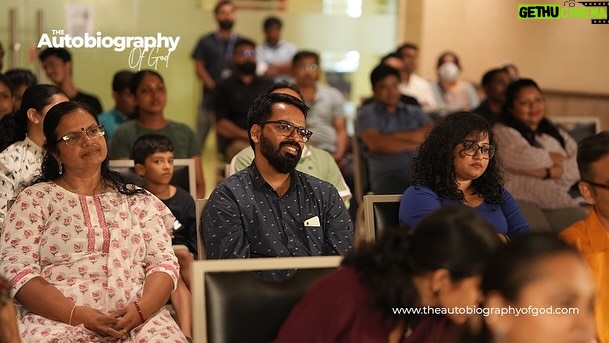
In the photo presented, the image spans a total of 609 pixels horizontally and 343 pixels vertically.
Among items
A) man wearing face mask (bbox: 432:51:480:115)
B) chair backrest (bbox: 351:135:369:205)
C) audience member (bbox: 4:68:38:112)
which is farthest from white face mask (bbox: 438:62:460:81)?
audience member (bbox: 4:68:38:112)

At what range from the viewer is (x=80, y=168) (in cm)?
282

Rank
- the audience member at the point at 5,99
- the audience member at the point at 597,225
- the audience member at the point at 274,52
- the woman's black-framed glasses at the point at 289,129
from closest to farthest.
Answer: the audience member at the point at 597,225, the woman's black-framed glasses at the point at 289,129, the audience member at the point at 5,99, the audience member at the point at 274,52

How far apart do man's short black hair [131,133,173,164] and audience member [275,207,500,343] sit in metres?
2.26

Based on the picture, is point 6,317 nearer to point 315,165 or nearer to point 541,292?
point 541,292

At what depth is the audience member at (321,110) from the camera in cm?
621

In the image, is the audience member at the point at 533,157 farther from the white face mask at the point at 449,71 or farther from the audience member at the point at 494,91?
the white face mask at the point at 449,71

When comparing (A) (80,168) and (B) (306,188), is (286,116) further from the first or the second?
(A) (80,168)

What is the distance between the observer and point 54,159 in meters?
2.90

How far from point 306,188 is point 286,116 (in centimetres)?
26

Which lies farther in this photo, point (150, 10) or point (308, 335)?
point (150, 10)

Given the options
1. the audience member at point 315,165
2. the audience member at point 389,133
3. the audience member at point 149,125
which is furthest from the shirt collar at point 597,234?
the audience member at point 389,133

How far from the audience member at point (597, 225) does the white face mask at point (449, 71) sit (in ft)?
16.5

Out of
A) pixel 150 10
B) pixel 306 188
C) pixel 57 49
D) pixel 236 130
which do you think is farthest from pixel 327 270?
pixel 150 10

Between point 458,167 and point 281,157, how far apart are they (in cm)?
61
